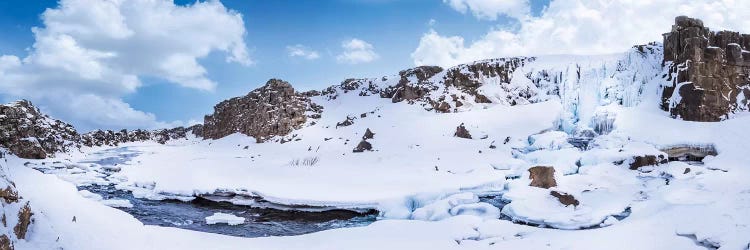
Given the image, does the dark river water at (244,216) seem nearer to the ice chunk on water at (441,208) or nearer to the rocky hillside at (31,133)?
the ice chunk on water at (441,208)

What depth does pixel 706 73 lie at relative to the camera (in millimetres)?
28375

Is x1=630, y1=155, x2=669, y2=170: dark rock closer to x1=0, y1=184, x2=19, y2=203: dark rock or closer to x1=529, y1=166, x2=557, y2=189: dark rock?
x1=529, y1=166, x2=557, y2=189: dark rock

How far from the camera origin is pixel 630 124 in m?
28.6

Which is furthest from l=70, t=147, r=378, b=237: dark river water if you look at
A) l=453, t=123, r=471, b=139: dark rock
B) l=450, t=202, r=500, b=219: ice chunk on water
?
l=453, t=123, r=471, b=139: dark rock

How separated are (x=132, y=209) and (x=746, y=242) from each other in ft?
70.1

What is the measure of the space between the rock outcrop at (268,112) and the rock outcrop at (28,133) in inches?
675

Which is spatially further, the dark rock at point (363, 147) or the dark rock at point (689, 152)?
the dark rock at point (363, 147)

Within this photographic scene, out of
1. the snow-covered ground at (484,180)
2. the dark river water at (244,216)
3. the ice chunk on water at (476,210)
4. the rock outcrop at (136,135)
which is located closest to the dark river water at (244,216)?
the dark river water at (244,216)

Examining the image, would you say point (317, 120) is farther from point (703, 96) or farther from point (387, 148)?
point (703, 96)

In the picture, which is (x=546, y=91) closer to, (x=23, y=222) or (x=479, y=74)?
(x=479, y=74)

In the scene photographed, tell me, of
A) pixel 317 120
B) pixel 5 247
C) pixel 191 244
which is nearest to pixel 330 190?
pixel 191 244

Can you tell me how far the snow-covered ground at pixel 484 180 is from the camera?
1287cm

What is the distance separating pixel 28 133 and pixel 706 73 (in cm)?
4883

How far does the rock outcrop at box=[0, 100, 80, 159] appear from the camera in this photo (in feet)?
110
